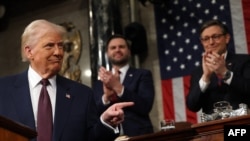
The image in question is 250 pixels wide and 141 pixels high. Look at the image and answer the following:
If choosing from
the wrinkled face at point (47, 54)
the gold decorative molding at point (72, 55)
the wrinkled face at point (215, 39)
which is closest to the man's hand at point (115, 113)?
the wrinkled face at point (47, 54)

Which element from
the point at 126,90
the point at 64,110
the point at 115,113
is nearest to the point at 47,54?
the point at 64,110

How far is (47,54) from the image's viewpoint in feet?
11.0

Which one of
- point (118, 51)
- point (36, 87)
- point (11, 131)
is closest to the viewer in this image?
point (11, 131)

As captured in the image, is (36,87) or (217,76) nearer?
(36,87)

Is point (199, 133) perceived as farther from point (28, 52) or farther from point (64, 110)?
point (28, 52)

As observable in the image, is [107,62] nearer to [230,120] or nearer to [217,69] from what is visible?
[217,69]

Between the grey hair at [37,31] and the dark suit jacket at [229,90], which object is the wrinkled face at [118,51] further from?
the grey hair at [37,31]

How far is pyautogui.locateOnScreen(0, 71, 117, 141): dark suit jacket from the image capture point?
10.5 ft

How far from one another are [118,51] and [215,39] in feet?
3.32

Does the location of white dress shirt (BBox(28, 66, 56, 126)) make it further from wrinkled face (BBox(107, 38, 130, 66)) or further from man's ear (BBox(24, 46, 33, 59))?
wrinkled face (BBox(107, 38, 130, 66))

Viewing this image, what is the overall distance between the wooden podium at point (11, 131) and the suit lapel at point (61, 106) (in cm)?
68

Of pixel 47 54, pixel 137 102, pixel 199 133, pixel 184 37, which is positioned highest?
pixel 184 37

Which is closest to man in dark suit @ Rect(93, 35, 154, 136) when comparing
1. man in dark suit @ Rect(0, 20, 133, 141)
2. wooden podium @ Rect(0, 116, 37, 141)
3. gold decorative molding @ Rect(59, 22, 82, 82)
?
man in dark suit @ Rect(0, 20, 133, 141)

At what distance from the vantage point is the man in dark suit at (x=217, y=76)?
418 cm
